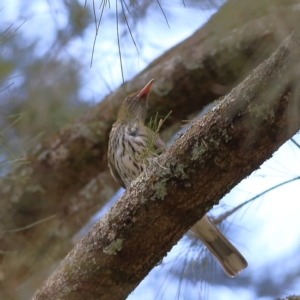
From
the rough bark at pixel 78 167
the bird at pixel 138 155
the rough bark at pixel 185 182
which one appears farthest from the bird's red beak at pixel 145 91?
the rough bark at pixel 185 182

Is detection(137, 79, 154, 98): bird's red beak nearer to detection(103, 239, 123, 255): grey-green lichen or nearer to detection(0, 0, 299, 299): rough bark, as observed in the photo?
detection(0, 0, 299, 299): rough bark

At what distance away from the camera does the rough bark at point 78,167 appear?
408 centimetres

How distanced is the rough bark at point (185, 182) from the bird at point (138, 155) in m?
0.34

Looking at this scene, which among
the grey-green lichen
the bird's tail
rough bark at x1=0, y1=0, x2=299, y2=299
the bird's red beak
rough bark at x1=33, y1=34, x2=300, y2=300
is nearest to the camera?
rough bark at x1=33, y1=34, x2=300, y2=300

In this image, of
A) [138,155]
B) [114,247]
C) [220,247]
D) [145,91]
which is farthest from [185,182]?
[145,91]

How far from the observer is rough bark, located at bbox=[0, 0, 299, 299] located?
408 cm

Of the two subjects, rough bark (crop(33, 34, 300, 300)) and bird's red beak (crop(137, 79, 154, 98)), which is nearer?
rough bark (crop(33, 34, 300, 300))

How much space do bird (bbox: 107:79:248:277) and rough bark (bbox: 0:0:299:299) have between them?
19 centimetres

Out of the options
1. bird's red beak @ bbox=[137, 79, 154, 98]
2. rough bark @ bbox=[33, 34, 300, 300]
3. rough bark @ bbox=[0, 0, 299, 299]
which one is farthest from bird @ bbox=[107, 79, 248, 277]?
rough bark @ bbox=[33, 34, 300, 300]

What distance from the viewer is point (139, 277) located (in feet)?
8.03

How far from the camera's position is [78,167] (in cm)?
441

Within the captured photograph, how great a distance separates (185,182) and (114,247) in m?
0.43

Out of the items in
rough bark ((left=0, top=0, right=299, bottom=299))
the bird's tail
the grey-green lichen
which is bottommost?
the bird's tail

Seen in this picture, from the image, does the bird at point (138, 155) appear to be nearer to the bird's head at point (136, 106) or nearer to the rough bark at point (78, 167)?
the bird's head at point (136, 106)
